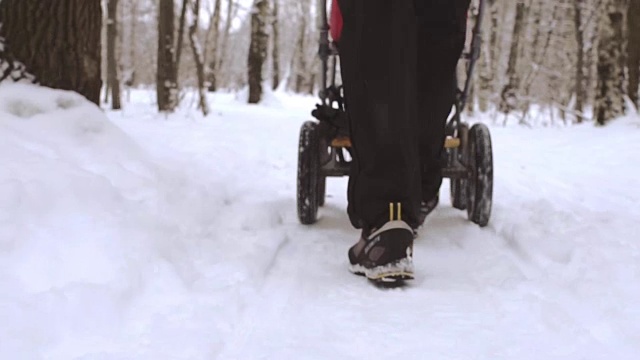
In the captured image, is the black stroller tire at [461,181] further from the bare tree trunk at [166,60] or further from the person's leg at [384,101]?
the bare tree trunk at [166,60]

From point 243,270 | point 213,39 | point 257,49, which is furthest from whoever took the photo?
point 213,39

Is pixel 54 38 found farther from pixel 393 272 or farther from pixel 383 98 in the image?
pixel 393 272

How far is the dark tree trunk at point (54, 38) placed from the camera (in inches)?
92.5

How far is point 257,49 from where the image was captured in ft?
39.3

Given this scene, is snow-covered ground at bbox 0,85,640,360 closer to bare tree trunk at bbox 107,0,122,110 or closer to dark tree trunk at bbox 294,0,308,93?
bare tree trunk at bbox 107,0,122,110

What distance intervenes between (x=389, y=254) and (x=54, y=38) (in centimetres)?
163

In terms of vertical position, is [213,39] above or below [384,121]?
below

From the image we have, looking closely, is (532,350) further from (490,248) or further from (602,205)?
(602,205)

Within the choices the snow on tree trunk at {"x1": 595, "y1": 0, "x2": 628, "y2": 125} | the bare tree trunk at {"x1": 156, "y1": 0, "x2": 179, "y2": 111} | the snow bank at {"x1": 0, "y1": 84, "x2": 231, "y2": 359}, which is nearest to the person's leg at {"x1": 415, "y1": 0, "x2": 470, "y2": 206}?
the snow bank at {"x1": 0, "y1": 84, "x2": 231, "y2": 359}

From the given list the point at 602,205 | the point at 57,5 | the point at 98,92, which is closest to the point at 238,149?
the point at 98,92

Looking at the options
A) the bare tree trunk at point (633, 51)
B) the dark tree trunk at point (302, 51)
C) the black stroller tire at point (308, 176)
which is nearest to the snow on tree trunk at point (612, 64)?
the bare tree trunk at point (633, 51)

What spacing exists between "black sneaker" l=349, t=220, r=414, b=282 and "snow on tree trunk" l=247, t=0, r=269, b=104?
10.7 metres

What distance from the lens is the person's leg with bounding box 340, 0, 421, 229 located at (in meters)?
1.58

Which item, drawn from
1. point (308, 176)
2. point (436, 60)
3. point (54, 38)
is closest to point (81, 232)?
point (308, 176)
